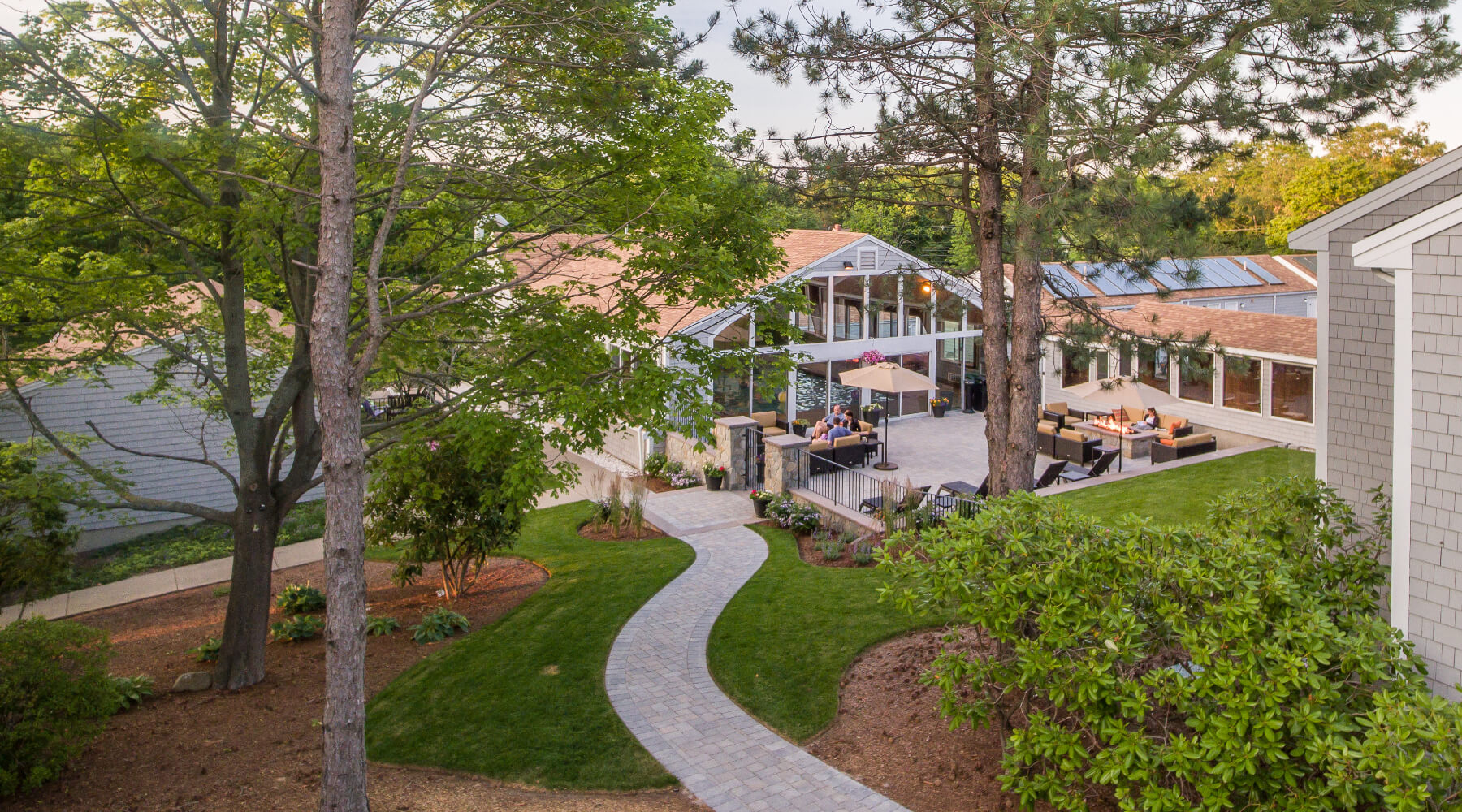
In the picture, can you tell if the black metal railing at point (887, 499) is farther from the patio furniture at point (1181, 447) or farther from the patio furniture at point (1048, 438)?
the patio furniture at point (1181, 447)

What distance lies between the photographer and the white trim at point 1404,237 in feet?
18.7

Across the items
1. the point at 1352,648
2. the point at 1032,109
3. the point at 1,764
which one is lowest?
the point at 1,764

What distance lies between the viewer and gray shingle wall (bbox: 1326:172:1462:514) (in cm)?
870

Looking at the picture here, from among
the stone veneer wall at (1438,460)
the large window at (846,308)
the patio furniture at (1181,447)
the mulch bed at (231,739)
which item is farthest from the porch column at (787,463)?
the stone veneer wall at (1438,460)

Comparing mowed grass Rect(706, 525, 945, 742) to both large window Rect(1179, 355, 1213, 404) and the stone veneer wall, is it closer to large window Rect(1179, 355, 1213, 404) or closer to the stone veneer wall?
the stone veneer wall

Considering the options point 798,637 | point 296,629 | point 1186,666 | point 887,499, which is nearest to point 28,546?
point 296,629

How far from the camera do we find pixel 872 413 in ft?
76.6

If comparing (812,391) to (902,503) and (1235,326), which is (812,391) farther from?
(1235,326)

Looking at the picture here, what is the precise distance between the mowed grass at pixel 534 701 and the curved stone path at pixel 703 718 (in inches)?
9.3

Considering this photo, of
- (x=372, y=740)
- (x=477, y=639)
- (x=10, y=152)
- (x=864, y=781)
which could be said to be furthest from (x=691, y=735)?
(x=10, y=152)

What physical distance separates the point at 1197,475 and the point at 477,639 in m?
13.3

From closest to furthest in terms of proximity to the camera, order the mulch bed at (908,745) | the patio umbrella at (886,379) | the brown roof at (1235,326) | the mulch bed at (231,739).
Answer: the mulch bed at (908,745) → the mulch bed at (231,739) → the brown roof at (1235,326) → the patio umbrella at (886,379)

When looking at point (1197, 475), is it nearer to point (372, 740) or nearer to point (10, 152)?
point (372, 740)

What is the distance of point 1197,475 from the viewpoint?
16875 mm
